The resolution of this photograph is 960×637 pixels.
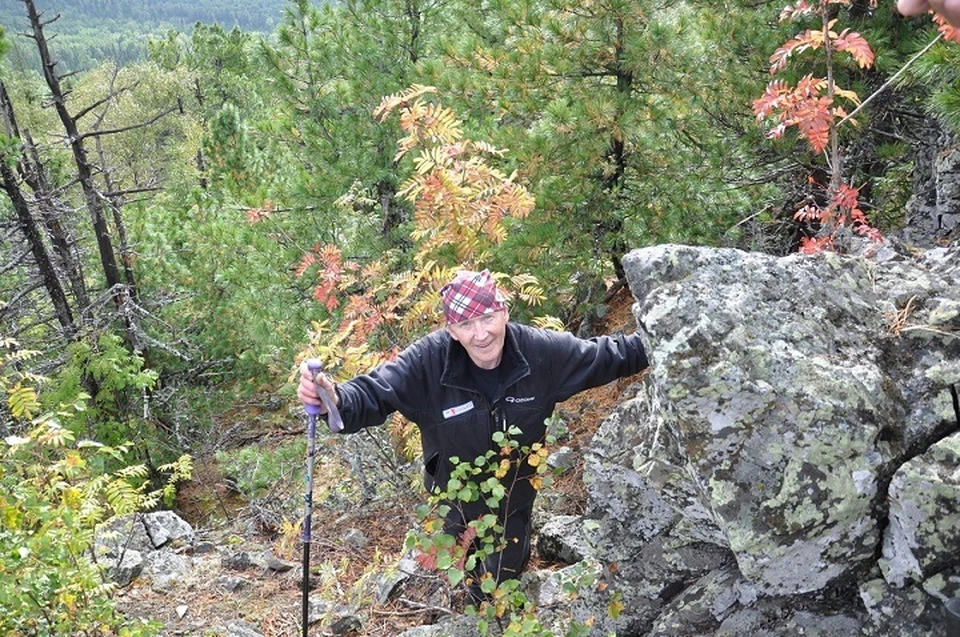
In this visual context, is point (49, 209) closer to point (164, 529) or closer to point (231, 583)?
point (164, 529)

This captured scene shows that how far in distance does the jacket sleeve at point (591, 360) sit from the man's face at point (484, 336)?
0.30 m

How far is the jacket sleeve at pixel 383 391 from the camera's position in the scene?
3.55m

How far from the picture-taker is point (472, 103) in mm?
6527

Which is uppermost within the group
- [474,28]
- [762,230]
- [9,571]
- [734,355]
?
[474,28]

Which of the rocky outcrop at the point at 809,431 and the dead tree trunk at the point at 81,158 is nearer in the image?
the rocky outcrop at the point at 809,431

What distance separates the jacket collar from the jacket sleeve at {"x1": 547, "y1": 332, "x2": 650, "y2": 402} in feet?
0.58

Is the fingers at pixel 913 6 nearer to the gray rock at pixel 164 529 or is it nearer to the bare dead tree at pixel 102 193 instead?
the gray rock at pixel 164 529

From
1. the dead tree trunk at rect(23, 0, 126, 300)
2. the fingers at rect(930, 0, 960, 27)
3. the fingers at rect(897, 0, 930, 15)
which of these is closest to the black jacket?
the fingers at rect(897, 0, 930, 15)

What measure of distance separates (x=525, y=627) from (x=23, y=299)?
10.3m

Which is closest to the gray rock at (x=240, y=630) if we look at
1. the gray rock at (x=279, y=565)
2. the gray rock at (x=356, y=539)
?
the gray rock at (x=279, y=565)

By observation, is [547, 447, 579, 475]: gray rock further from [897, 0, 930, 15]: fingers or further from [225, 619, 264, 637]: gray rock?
[897, 0, 930, 15]: fingers

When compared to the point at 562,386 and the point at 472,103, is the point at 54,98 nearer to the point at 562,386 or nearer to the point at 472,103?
the point at 472,103

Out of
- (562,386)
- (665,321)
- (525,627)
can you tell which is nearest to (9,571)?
(525,627)

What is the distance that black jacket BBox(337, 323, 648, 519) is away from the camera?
145 inches
